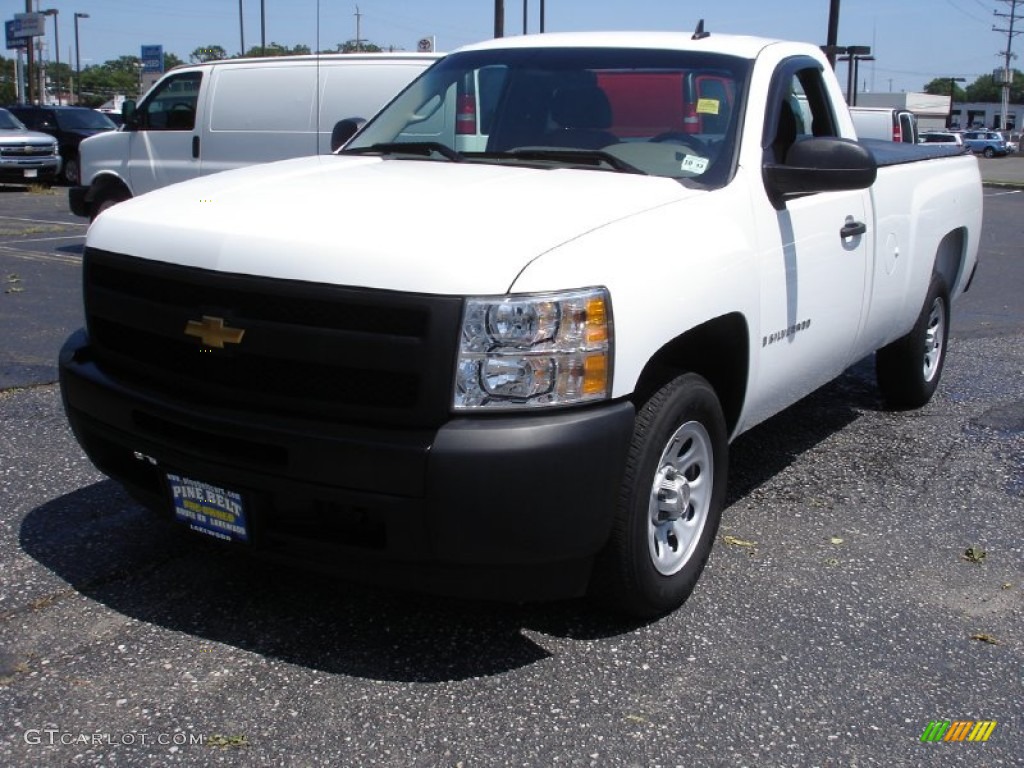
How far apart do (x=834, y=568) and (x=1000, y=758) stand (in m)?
1.25

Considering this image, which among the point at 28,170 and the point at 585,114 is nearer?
the point at 585,114

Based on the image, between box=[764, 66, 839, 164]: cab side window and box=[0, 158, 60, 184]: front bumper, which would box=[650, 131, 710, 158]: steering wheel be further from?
box=[0, 158, 60, 184]: front bumper

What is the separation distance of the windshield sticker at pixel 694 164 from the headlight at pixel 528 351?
124 cm

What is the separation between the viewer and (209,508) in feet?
10.9

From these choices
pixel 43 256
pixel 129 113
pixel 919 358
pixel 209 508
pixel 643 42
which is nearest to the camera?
pixel 209 508

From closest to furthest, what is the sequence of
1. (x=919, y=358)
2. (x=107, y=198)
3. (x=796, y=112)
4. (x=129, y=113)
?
1. (x=796, y=112)
2. (x=919, y=358)
3. (x=129, y=113)
4. (x=107, y=198)

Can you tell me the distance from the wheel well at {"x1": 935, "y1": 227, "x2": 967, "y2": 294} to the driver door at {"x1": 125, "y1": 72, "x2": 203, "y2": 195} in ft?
26.0

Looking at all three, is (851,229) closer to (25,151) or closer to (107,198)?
(107,198)

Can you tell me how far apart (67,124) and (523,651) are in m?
25.3

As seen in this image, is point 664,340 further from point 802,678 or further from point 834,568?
point 834,568

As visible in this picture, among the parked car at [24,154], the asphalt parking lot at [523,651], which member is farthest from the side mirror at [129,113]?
the parked car at [24,154]

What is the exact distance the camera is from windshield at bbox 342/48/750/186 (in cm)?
419

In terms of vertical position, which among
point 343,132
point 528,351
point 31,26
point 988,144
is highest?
point 31,26

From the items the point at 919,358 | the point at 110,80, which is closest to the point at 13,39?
the point at 919,358
